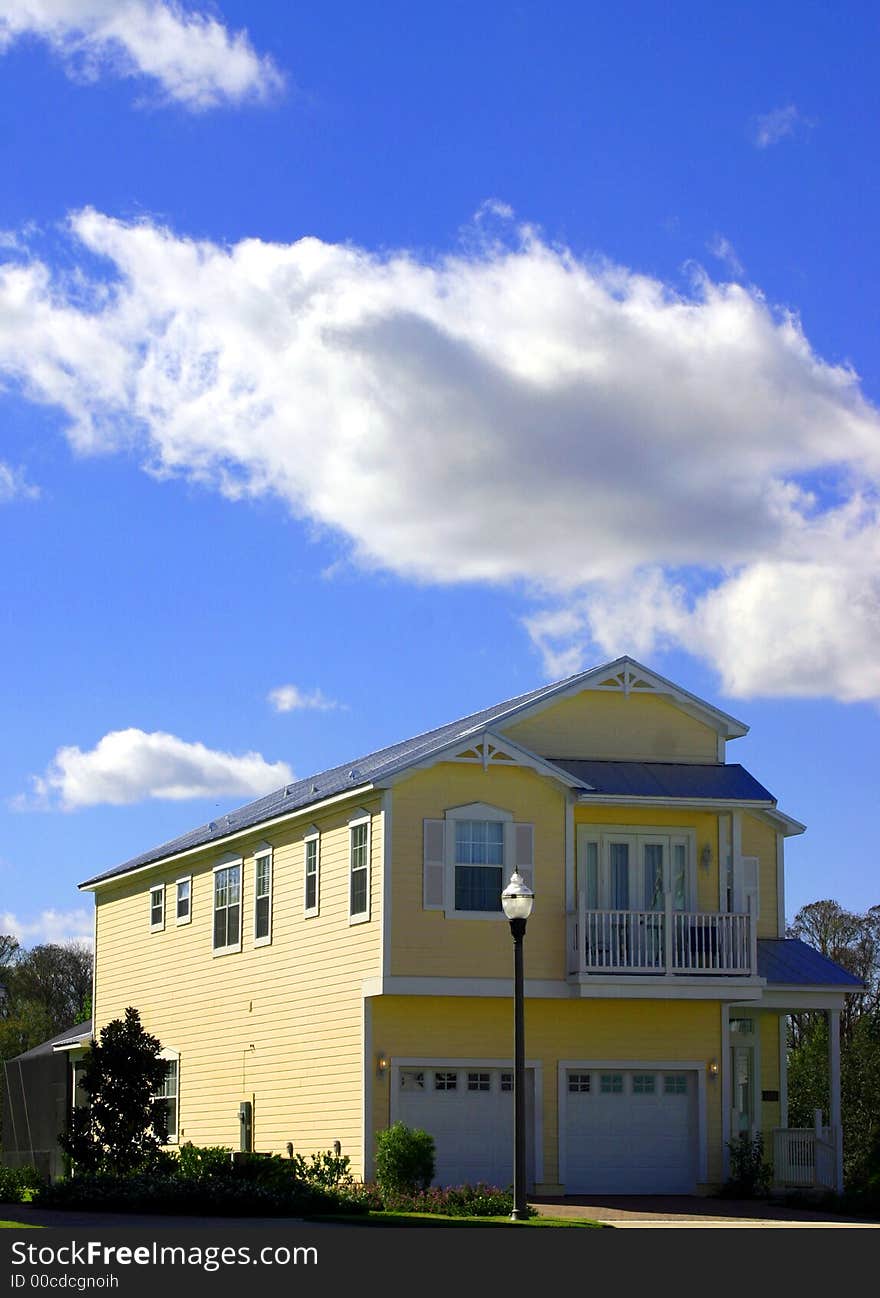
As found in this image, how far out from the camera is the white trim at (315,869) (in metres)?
36.8

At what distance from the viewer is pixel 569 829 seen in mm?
35219

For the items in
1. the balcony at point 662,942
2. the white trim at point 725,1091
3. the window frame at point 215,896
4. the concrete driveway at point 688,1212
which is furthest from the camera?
the window frame at point 215,896

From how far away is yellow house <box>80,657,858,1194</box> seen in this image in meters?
34.1

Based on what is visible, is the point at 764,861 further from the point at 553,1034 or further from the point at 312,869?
the point at 312,869

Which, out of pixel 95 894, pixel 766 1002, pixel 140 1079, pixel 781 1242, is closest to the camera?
pixel 781 1242

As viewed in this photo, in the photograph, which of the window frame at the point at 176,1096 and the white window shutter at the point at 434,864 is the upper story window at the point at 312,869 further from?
the window frame at the point at 176,1096

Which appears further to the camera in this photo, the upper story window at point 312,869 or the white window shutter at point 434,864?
the upper story window at point 312,869

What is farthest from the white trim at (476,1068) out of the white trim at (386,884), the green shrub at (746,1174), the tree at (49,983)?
the tree at (49,983)

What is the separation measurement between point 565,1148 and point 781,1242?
1162 cm

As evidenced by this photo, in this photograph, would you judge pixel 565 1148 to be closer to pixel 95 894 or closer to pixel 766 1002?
pixel 766 1002

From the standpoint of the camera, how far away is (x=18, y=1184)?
1435 inches

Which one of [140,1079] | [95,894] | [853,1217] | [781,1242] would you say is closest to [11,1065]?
[95,894]

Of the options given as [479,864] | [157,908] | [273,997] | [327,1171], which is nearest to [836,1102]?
[479,864]

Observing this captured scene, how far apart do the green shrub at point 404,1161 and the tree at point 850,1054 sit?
2744 centimetres
